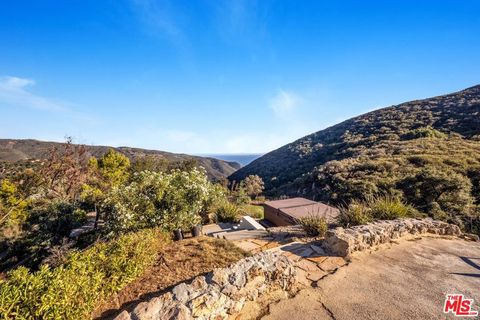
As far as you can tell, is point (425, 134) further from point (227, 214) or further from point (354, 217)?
point (227, 214)

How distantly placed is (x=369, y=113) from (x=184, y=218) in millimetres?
41765

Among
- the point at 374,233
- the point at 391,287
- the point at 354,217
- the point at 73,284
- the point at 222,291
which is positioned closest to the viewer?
the point at 73,284

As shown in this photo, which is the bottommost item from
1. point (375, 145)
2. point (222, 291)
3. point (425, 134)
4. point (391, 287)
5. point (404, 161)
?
point (391, 287)

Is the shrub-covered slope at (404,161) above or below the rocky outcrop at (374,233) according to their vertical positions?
above

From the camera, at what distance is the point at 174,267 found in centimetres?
382

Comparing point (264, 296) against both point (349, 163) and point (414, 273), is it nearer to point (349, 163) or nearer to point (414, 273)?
point (414, 273)

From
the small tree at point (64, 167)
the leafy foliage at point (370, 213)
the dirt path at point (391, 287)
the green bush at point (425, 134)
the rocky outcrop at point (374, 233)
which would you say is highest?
the green bush at point (425, 134)

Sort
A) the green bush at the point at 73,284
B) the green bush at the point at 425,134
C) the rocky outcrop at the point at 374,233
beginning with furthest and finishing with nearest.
Answer: the green bush at the point at 425,134 < the rocky outcrop at the point at 374,233 < the green bush at the point at 73,284

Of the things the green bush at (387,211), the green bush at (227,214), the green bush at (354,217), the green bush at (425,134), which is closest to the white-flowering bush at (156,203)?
the green bush at (227,214)

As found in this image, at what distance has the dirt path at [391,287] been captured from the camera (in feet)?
9.41

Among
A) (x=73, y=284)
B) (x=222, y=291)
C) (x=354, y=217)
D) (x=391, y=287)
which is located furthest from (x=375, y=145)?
(x=73, y=284)

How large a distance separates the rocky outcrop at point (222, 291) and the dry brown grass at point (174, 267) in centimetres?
72

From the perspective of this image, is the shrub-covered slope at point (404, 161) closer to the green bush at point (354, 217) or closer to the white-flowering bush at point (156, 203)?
the green bush at point (354, 217)

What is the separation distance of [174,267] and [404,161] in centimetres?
1742
